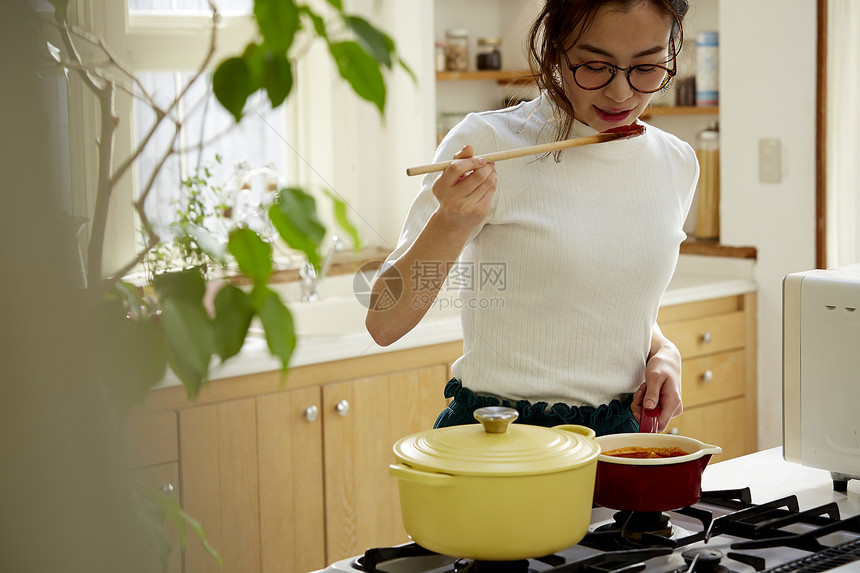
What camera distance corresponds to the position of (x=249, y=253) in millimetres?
376

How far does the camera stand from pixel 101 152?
0.37 meters

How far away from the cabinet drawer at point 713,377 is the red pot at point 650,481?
1.61 meters

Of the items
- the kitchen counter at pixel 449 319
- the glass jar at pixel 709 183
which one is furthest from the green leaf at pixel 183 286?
the glass jar at pixel 709 183

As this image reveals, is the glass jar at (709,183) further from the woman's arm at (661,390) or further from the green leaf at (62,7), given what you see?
the green leaf at (62,7)

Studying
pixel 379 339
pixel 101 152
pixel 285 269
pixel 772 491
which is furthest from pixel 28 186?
pixel 772 491

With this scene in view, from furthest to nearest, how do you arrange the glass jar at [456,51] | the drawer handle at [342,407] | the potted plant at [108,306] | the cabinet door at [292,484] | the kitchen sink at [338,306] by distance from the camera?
the glass jar at [456,51] → the drawer handle at [342,407] → the cabinet door at [292,484] → the kitchen sink at [338,306] → the potted plant at [108,306]

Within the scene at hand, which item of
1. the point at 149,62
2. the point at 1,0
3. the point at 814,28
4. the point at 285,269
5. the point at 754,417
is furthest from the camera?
the point at 754,417

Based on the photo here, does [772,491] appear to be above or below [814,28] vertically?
below

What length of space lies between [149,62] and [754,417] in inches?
95.6

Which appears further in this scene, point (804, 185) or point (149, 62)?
point (804, 185)

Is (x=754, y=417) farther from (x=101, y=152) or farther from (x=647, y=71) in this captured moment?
(x=101, y=152)

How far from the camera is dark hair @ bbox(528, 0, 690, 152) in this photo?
104cm

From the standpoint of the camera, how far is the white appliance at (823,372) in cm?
105

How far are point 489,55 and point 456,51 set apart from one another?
0.36 ft
